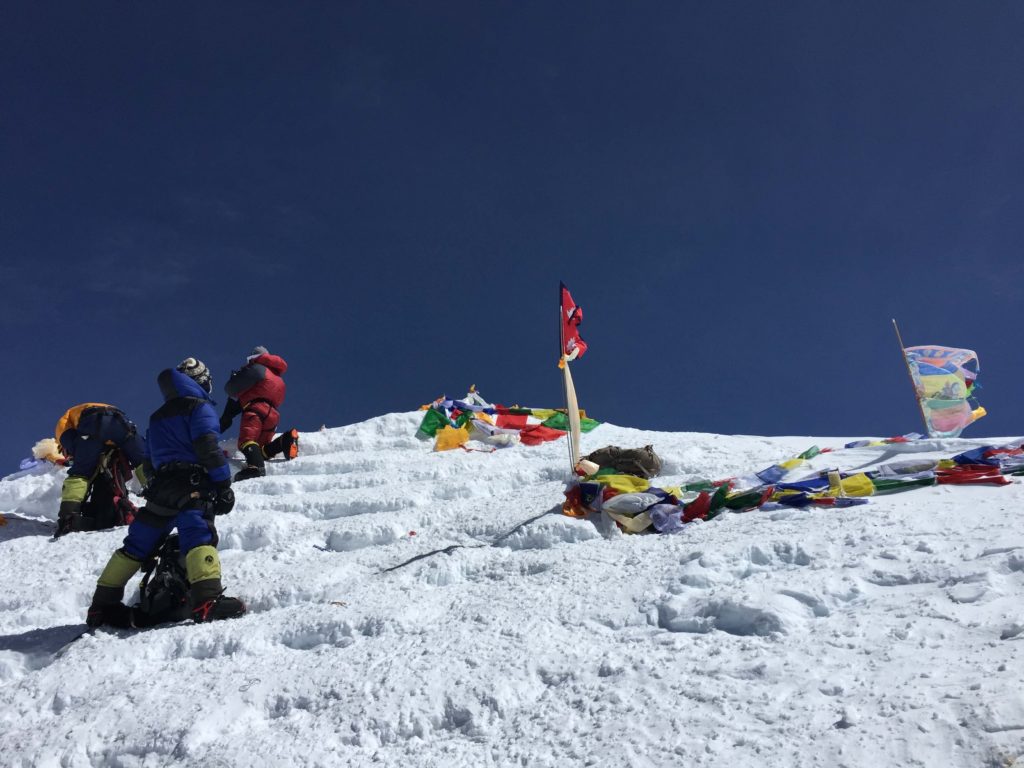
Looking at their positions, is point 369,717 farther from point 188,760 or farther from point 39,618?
point 39,618

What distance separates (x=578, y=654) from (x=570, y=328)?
5.30 m

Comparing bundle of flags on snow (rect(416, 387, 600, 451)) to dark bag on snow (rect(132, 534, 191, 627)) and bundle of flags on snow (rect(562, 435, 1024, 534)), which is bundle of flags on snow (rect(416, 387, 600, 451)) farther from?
dark bag on snow (rect(132, 534, 191, 627))

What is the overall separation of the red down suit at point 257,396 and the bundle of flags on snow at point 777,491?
6.32 m

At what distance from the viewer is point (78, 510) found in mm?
8312

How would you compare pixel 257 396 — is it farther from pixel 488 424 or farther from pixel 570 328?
pixel 570 328

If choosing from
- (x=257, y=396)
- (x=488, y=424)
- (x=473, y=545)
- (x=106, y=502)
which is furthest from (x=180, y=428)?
(x=488, y=424)

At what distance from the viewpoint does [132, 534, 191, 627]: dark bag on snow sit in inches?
208

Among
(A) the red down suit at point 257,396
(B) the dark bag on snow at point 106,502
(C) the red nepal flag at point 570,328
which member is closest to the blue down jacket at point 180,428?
(B) the dark bag on snow at point 106,502

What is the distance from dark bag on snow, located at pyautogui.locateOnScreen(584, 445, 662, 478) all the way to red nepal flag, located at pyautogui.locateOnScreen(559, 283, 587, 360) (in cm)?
129

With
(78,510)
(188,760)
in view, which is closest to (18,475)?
(78,510)

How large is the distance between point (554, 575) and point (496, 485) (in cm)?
394

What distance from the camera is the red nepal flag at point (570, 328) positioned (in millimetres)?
8602

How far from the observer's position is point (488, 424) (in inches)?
503

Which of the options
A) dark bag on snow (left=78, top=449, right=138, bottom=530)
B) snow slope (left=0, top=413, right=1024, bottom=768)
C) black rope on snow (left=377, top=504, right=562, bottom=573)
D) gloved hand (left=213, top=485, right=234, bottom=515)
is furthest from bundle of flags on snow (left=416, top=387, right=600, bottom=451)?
gloved hand (left=213, top=485, right=234, bottom=515)
